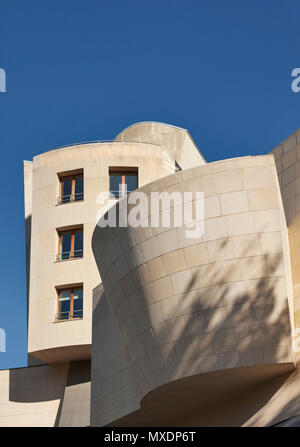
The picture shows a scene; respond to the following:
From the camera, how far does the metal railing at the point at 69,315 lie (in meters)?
35.0

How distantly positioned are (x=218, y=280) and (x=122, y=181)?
1957 centimetres

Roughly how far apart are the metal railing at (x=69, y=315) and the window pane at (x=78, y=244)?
282cm

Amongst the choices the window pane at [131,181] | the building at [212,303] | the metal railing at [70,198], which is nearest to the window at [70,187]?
the metal railing at [70,198]

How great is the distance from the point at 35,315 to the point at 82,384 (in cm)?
413

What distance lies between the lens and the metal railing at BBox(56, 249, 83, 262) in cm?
3600

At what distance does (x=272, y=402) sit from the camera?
60.3 ft

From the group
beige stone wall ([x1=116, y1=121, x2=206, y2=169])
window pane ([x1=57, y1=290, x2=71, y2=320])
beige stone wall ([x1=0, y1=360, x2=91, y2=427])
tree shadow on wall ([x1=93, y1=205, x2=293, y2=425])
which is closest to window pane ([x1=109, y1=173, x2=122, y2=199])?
window pane ([x1=57, y1=290, x2=71, y2=320])

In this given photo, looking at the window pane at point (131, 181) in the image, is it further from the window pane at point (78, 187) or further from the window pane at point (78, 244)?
the window pane at point (78, 244)

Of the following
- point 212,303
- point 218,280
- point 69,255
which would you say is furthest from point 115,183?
point 212,303

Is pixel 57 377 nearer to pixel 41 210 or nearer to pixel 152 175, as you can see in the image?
pixel 41 210

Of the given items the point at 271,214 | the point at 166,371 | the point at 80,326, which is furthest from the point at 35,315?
the point at 271,214

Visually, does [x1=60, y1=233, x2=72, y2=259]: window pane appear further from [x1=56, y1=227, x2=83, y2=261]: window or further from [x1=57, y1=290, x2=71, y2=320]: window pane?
[x1=57, y1=290, x2=71, y2=320]: window pane
